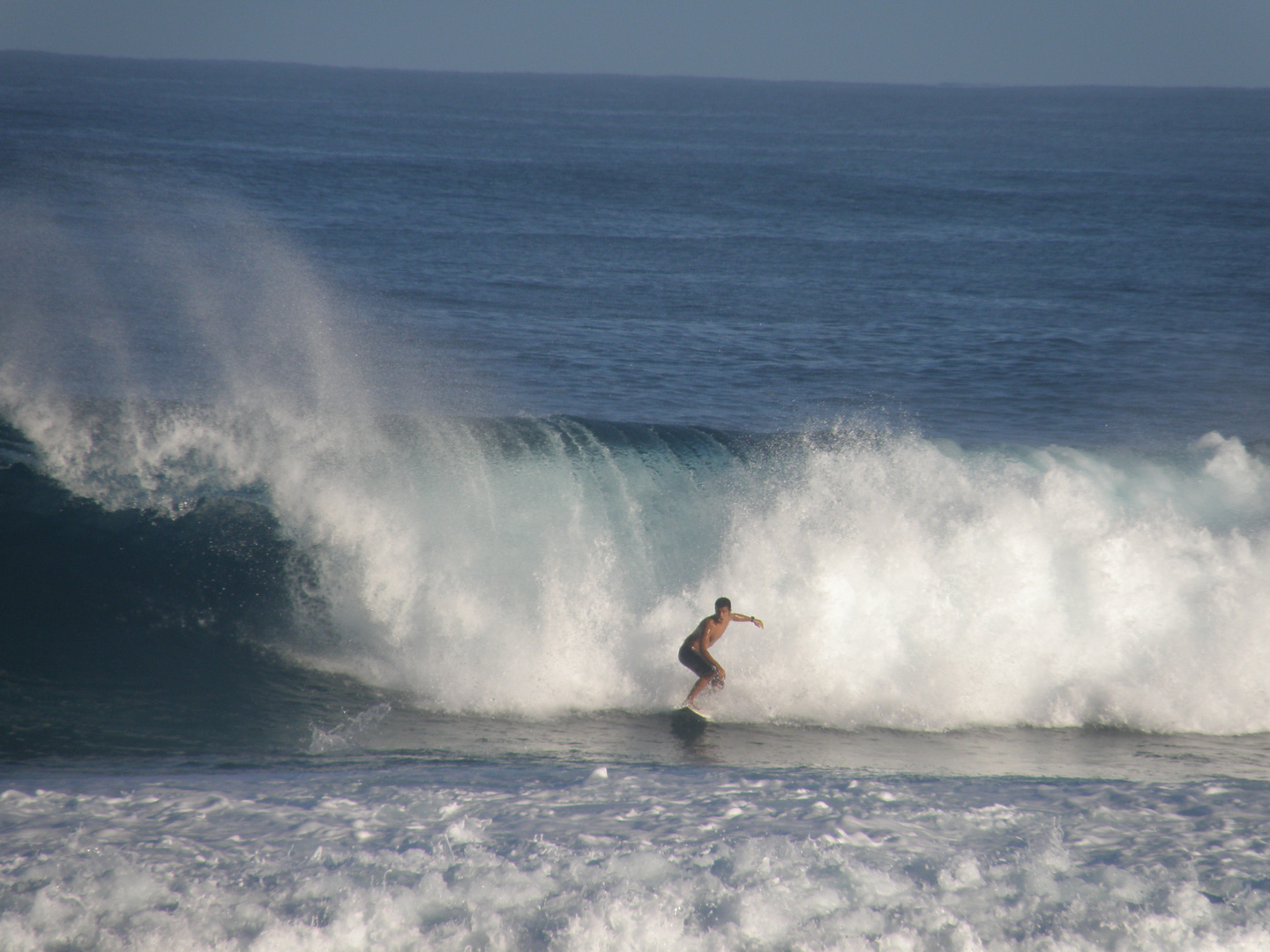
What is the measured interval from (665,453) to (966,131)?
9838 cm

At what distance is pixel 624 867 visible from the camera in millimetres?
5516

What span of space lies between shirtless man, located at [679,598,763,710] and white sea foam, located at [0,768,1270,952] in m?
1.89

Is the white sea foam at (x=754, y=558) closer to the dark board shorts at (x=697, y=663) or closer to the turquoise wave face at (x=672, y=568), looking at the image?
the turquoise wave face at (x=672, y=568)

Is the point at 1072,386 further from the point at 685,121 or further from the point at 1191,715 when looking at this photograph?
the point at 685,121

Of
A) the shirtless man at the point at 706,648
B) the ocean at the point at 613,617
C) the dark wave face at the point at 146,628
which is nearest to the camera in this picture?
the ocean at the point at 613,617

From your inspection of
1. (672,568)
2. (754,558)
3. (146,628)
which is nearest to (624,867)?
(754,558)

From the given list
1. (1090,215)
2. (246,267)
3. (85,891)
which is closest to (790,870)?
(85,891)

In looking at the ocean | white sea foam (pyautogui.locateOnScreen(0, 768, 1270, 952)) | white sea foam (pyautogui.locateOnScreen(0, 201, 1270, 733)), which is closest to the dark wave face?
the ocean

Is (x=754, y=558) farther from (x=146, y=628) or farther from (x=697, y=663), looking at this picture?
(x=146, y=628)

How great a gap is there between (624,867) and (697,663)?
3.21m

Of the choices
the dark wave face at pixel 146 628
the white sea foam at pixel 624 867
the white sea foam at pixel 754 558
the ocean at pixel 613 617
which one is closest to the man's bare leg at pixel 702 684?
the ocean at pixel 613 617

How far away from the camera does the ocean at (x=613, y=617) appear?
5.36m

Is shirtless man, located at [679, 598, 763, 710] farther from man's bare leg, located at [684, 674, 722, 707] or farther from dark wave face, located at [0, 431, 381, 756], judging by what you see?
dark wave face, located at [0, 431, 381, 756]


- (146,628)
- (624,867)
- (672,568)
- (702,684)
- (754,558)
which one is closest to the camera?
(624,867)
